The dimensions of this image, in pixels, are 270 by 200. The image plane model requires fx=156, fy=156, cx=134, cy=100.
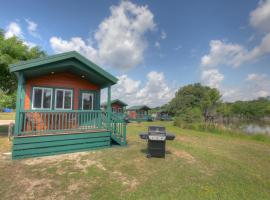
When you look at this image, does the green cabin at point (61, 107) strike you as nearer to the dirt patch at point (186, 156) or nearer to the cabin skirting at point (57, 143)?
the cabin skirting at point (57, 143)

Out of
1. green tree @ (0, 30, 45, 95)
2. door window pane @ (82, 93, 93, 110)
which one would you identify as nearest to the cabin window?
door window pane @ (82, 93, 93, 110)

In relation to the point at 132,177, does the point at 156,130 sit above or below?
above

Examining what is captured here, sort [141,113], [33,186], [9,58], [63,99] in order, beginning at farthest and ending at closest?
[141,113] < [9,58] < [63,99] < [33,186]

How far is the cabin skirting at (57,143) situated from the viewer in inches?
206

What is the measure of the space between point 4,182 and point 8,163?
57.6 inches

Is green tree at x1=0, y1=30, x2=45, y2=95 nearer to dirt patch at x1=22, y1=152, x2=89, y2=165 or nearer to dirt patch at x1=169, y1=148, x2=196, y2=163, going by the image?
dirt patch at x1=22, y1=152, x2=89, y2=165

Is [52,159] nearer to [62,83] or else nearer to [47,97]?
[47,97]

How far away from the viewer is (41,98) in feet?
25.8

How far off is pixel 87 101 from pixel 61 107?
1435 mm

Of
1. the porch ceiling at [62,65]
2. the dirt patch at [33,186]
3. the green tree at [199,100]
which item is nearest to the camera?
the dirt patch at [33,186]

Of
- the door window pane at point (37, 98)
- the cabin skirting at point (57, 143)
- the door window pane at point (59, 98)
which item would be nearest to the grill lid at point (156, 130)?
the cabin skirting at point (57, 143)

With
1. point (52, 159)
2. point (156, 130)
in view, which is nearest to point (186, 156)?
point (156, 130)

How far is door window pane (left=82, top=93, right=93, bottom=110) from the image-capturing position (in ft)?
29.5

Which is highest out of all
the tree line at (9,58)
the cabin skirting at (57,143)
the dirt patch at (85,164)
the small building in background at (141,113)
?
the tree line at (9,58)
